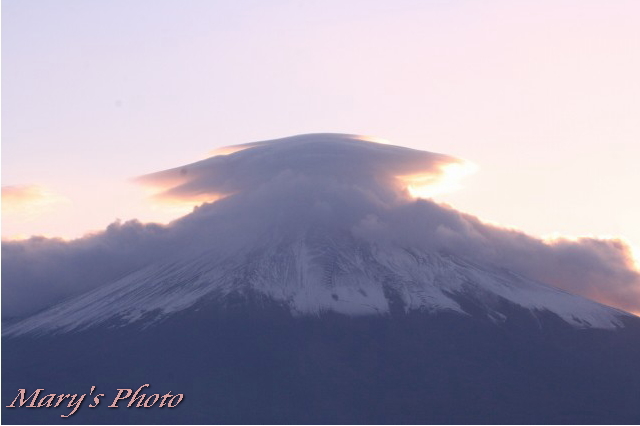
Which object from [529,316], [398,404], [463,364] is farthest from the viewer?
[529,316]

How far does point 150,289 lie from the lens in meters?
173

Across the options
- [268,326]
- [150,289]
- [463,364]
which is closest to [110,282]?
[150,289]

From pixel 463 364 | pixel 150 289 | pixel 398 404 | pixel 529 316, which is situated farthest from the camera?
pixel 150 289

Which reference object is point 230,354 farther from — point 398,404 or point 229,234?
point 229,234

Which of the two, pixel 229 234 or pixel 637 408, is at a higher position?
pixel 229 234

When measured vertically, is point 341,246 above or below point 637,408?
above

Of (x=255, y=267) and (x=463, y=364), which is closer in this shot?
(x=463, y=364)

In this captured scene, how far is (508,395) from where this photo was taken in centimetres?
14050

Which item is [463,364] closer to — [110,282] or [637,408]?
[637,408]

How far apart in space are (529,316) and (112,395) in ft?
172

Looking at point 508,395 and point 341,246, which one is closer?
point 508,395

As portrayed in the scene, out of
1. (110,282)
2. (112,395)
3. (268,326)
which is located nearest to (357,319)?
(268,326)

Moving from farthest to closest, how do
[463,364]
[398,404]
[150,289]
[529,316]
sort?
[150,289] < [529,316] < [463,364] < [398,404]

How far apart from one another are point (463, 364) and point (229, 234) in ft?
155
